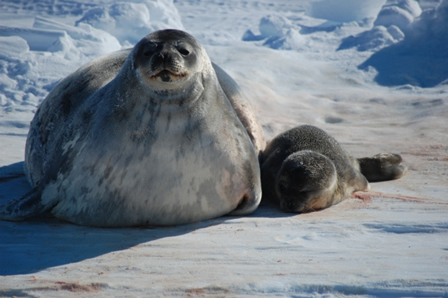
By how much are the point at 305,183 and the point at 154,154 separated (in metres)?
1.01

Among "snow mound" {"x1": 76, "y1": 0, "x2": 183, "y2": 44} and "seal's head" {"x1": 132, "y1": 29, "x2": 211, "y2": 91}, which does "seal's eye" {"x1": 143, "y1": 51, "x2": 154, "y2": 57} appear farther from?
"snow mound" {"x1": 76, "y1": 0, "x2": 183, "y2": 44}

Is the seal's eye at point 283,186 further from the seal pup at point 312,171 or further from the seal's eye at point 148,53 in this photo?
the seal's eye at point 148,53

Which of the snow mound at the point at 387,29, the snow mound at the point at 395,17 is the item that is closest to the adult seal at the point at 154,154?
the snow mound at the point at 387,29

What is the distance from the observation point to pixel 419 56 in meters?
10.8

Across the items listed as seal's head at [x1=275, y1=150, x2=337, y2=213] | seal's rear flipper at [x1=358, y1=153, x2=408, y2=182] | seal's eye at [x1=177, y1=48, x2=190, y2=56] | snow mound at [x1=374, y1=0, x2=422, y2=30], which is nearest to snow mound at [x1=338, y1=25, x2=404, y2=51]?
snow mound at [x1=374, y1=0, x2=422, y2=30]

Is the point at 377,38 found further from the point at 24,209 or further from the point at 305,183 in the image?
the point at 24,209

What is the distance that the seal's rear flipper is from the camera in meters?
4.29

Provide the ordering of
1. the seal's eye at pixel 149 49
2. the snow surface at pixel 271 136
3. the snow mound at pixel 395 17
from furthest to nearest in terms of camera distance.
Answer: the snow mound at pixel 395 17 < the seal's eye at pixel 149 49 < the snow surface at pixel 271 136

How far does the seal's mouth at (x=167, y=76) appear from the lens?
8.87 ft

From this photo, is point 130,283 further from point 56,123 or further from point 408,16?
point 408,16

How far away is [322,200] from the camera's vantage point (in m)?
3.36

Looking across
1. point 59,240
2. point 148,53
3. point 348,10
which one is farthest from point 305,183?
point 348,10

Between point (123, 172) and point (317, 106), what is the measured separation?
208 inches

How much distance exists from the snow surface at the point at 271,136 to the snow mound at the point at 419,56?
3 cm
